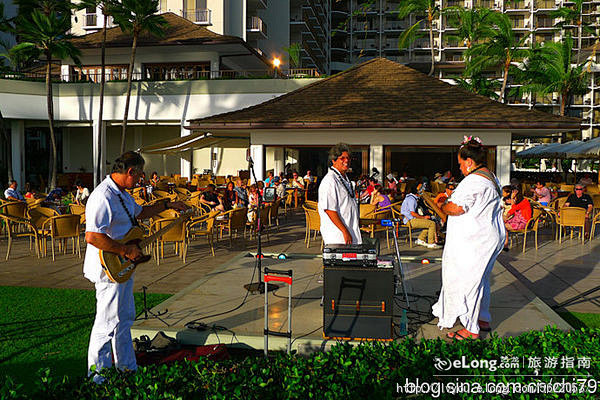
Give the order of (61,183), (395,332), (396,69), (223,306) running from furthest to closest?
(61,183)
(396,69)
(223,306)
(395,332)

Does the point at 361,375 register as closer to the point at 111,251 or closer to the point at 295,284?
the point at 111,251

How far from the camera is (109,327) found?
373 cm

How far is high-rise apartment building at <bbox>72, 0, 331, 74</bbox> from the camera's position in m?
32.4

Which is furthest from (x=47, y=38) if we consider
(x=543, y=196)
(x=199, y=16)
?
(x=543, y=196)

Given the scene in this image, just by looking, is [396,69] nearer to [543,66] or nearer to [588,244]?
[588,244]

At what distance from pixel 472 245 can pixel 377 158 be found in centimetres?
1212

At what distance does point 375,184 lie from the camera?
37.4 feet

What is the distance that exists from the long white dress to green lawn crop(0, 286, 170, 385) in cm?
340

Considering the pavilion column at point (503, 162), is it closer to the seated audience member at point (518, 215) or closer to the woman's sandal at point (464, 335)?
the seated audience member at point (518, 215)

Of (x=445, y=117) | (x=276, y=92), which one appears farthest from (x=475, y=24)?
(x=445, y=117)

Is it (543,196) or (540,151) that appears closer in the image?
(543,196)

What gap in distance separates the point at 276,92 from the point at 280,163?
3.97 metres

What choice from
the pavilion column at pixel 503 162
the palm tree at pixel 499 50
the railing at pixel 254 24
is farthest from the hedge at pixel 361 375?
the railing at pixel 254 24

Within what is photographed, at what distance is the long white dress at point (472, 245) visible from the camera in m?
4.61
